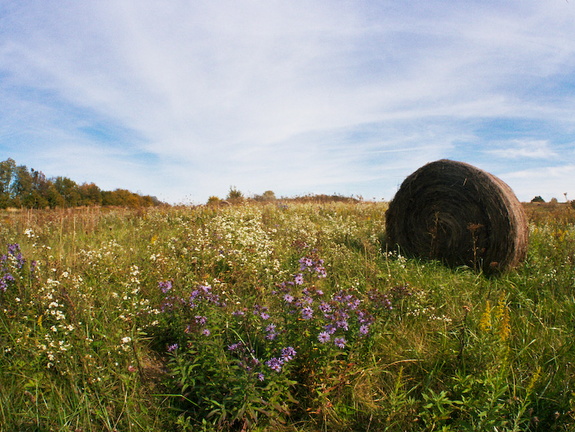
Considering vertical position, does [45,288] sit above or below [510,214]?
below

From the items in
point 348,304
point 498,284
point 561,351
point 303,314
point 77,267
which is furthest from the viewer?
point 498,284

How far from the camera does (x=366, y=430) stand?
2.74 metres

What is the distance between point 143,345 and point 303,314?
1.84 metres

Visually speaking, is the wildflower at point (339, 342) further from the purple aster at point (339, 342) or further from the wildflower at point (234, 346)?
the wildflower at point (234, 346)

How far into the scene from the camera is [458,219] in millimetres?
6699

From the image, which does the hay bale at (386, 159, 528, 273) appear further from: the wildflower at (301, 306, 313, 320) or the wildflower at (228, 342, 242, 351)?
the wildflower at (228, 342, 242, 351)

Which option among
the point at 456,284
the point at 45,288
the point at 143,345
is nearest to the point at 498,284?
the point at 456,284

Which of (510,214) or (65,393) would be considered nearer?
(65,393)

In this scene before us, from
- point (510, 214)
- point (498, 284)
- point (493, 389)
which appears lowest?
point (493, 389)

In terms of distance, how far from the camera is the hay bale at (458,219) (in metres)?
6.04

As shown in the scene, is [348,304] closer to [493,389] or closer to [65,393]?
[493,389]

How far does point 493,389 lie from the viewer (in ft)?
9.04

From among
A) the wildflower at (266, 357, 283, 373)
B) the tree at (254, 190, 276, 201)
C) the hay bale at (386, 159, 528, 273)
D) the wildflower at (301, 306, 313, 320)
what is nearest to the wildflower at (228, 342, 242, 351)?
the wildflower at (266, 357, 283, 373)

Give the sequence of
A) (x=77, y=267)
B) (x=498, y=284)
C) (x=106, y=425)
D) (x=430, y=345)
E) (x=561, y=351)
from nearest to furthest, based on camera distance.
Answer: (x=106, y=425), (x=561, y=351), (x=430, y=345), (x=77, y=267), (x=498, y=284)
